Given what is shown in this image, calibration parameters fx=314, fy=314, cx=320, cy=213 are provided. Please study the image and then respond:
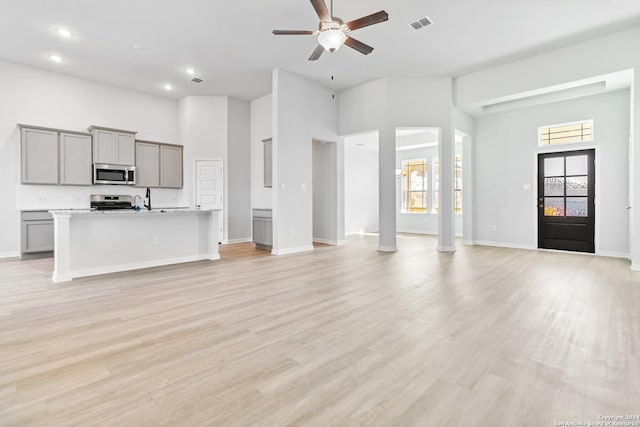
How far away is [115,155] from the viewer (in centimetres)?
715

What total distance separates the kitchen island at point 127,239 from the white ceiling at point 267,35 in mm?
2902

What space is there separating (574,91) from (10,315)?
29.6 ft

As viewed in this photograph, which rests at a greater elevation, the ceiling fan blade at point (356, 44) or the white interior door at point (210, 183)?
the ceiling fan blade at point (356, 44)

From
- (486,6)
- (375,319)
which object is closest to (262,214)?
(375,319)

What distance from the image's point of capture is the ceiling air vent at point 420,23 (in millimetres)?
4676

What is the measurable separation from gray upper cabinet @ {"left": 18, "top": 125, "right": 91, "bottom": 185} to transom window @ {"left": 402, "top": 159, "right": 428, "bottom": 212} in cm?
907

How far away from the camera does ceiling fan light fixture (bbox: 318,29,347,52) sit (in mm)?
3696

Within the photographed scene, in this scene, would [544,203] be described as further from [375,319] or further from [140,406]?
[140,406]

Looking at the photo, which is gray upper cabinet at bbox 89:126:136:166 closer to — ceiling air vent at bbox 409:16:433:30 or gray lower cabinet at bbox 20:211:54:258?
gray lower cabinet at bbox 20:211:54:258

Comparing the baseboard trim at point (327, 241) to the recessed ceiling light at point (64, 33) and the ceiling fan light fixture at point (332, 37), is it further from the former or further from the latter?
the recessed ceiling light at point (64, 33)

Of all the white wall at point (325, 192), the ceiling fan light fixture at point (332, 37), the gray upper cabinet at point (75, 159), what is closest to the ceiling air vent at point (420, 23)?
the ceiling fan light fixture at point (332, 37)

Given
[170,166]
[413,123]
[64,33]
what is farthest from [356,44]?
[170,166]

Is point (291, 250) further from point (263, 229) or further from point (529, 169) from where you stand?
point (529, 169)

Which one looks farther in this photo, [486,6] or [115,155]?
[115,155]
